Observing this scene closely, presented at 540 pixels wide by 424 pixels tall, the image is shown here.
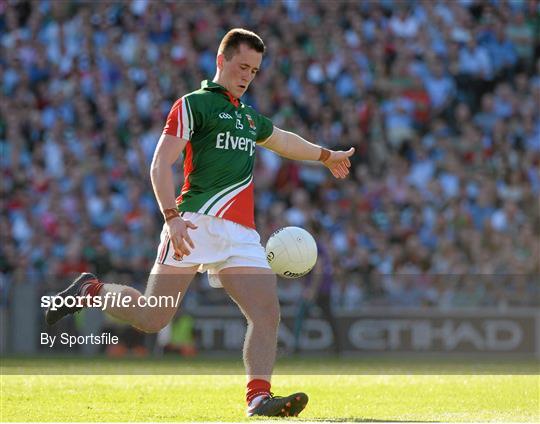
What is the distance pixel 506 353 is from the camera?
1734 centimetres

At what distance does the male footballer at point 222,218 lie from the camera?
7.94 m

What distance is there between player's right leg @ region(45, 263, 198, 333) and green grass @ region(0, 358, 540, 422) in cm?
66

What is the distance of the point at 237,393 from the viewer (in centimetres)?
1016

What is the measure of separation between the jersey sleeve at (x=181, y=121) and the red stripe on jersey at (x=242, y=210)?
55 cm

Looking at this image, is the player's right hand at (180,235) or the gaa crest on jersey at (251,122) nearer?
the player's right hand at (180,235)

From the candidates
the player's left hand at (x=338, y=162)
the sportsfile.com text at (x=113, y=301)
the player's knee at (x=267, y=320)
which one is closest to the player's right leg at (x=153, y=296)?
the sportsfile.com text at (x=113, y=301)

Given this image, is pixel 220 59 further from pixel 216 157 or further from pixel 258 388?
pixel 258 388

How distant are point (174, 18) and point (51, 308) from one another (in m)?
14.0

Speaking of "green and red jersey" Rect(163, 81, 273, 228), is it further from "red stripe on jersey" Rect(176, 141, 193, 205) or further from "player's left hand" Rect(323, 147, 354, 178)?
→ "player's left hand" Rect(323, 147, 354, 178)

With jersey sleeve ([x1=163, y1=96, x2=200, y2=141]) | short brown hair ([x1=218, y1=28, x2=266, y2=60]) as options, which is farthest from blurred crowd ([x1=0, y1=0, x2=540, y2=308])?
jersey sleeve ([x1=163, y1=96, x2=200, y2=141])

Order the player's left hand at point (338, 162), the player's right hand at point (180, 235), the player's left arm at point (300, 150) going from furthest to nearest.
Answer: the player's left hand at point (338, 162), the player's left arm at point (300, 150), the player's right hand at point (180, 235)

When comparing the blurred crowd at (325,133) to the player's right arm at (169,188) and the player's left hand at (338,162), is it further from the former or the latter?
the player's right arm at (169,188)

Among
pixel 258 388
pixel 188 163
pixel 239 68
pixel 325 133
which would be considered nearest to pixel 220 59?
pixel 239 68

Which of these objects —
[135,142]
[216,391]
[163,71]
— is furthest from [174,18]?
[216,391]
